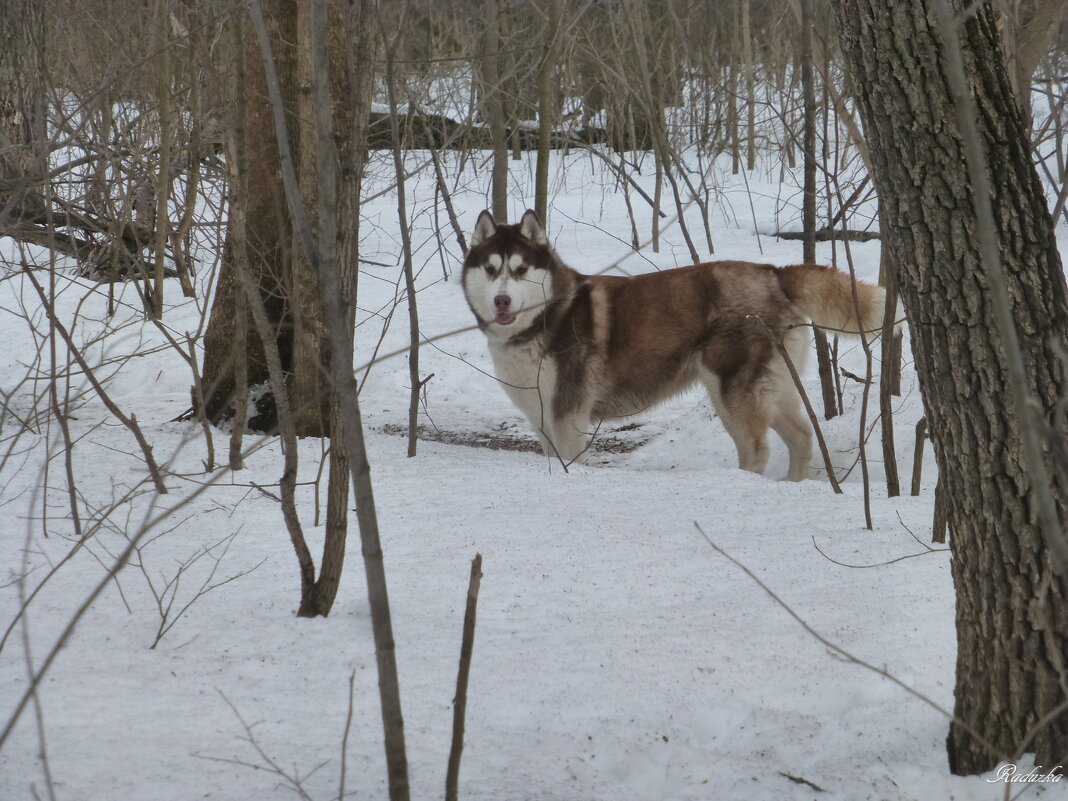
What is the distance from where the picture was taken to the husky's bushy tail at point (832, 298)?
506cm

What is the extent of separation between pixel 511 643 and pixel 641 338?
3.07 m

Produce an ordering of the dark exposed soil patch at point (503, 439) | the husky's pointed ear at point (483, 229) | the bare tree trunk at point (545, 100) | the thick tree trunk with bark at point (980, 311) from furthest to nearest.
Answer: the bare tree trunk at point (545, 100) < the dark exposed soil patch at point (503, 439) < the husky's pointed ear at point (483, 229) < the thick tree trunk with bark at point (980, 311)

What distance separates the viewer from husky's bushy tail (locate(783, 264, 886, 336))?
5.06m

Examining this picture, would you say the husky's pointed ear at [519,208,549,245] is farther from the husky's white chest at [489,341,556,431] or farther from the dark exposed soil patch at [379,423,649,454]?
the dark exposed soil patch at [379,423,649,454]

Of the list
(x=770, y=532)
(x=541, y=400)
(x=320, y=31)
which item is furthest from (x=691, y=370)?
(x=320, y=31)

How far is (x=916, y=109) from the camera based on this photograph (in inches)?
68.6

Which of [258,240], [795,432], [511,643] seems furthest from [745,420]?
[511,643]

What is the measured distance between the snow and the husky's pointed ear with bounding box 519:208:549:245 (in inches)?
64.6

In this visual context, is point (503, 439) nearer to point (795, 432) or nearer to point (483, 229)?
point (483, 229)

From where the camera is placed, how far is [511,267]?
5.35 meters

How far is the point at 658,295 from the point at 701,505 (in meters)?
1.92
